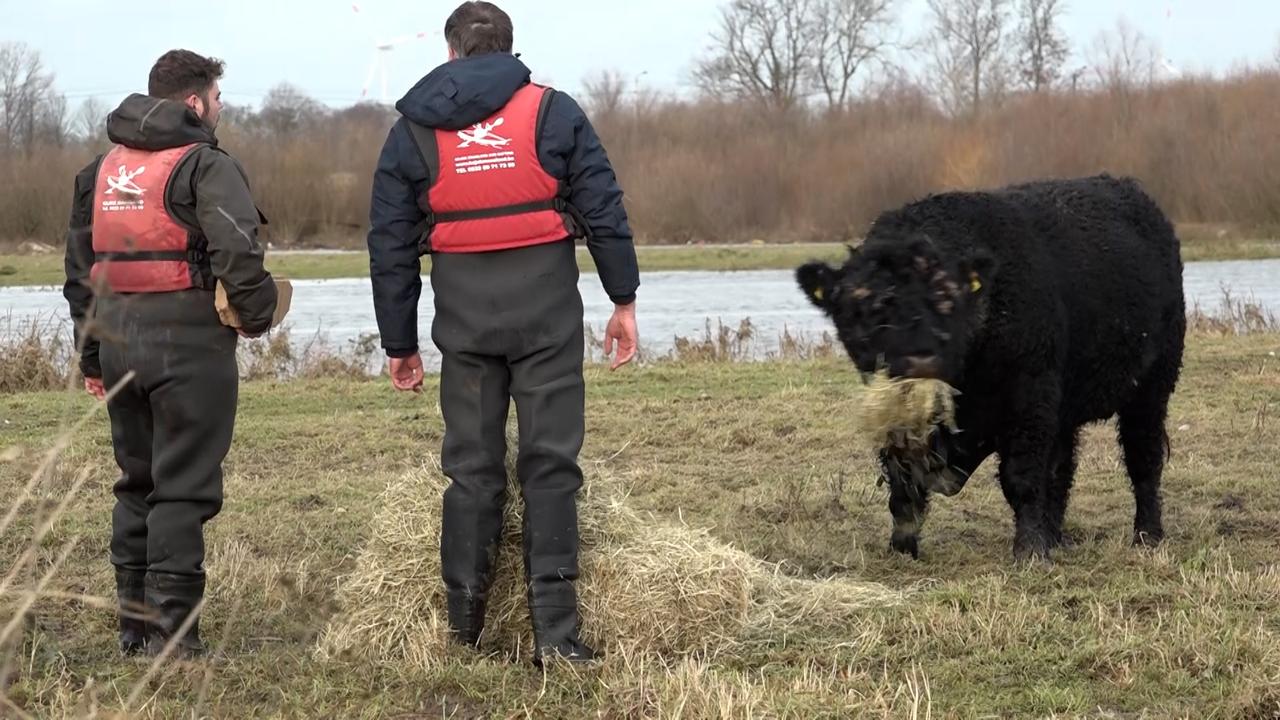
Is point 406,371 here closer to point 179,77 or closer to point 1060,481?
point 179,77

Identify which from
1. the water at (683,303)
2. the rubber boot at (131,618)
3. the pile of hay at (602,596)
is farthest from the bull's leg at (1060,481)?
the water at (683,303)

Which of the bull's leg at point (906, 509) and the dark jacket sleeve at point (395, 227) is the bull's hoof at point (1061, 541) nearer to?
the bull's leg at point (906, 509)

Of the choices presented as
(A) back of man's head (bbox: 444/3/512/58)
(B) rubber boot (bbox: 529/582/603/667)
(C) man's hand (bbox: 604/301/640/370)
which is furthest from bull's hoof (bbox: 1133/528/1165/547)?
(A) back of man's head (bbox: 444/3/512/58)

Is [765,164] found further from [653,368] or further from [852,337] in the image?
[852,337]

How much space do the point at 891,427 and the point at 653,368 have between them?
786 cm

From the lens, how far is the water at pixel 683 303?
20328 mm

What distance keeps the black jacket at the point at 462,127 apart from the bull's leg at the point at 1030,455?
2.35 meters

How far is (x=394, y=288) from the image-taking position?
5.22 m

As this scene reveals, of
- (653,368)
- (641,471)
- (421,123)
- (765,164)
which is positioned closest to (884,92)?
(765,164)

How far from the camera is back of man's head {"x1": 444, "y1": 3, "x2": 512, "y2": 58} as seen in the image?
5328 millimetres

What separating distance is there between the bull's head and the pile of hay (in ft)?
3.41

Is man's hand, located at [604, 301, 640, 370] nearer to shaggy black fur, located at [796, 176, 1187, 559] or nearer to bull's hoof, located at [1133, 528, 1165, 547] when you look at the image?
shaggy black fur, located at [796, 176, 1187, 559]

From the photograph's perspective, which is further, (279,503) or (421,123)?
(279,503)

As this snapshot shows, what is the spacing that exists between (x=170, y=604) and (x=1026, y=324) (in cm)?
382
